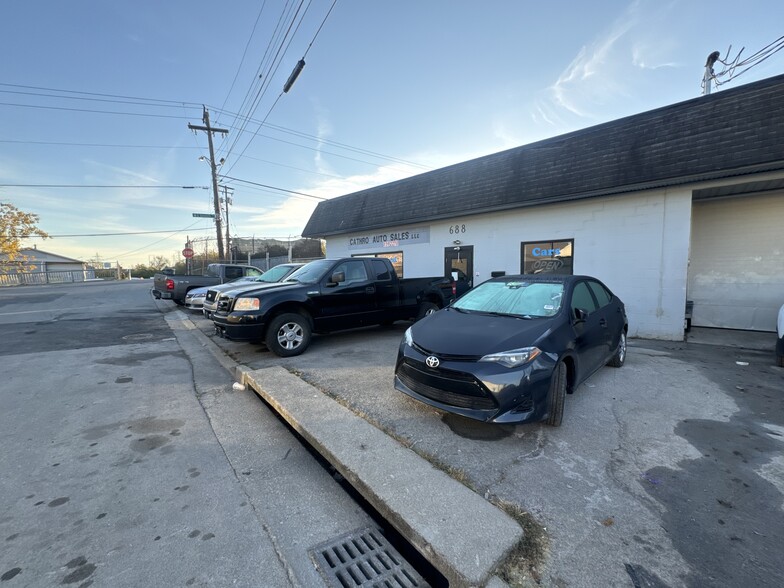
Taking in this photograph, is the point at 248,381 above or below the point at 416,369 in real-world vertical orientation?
below

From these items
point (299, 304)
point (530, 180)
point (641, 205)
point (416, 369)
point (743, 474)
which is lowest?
point (743, 474)

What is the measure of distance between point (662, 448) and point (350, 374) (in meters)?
3.74

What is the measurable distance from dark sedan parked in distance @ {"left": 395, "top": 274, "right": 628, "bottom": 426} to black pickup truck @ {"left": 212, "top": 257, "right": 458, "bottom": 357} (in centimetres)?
279

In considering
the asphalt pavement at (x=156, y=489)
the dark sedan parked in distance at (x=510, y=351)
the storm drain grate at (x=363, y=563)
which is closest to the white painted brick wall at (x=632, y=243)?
the dark sedan parked in distance at (x=510, y=351)

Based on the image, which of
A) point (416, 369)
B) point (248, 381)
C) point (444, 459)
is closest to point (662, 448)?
point (444, 459)

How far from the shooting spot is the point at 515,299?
171 inches

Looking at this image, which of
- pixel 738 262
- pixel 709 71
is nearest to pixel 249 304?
pixel 738 262

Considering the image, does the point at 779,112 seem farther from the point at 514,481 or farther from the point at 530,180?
the point at 514,481

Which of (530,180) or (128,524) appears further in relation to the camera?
(530,180)

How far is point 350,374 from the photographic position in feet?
16.9

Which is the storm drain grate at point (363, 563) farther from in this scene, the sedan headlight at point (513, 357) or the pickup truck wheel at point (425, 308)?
the pickup truck wheel at point (425, 308)

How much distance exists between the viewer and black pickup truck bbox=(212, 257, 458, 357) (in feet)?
19.1

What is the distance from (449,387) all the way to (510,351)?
2.20 feet

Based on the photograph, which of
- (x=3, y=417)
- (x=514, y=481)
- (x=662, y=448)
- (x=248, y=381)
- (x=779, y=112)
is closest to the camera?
(x=514, y=481)
